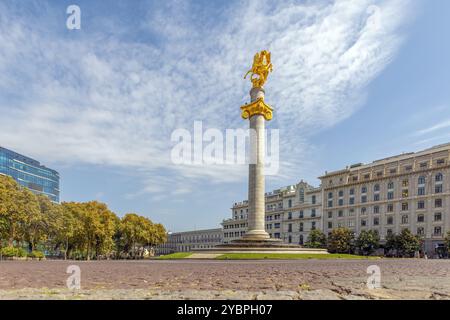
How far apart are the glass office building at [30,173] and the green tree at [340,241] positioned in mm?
86841

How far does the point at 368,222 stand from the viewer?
8800 cm

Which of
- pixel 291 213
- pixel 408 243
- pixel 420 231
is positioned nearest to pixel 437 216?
pixel 420 231

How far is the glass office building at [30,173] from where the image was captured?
99.7 meters

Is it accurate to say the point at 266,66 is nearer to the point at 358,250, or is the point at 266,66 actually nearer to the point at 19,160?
the point at 358,250

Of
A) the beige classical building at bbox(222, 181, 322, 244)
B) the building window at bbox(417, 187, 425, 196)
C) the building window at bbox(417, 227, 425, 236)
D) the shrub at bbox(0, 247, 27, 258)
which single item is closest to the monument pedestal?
the shrub at bbox(0, 247, 27, 258)

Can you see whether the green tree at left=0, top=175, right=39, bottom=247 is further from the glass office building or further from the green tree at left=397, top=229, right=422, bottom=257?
the green tree at left=397, top=229, right=422, bottom=257

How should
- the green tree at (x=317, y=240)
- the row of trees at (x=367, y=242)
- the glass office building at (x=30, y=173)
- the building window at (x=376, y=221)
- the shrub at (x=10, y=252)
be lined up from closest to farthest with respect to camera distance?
1. the shrub at (x=10, y=252)
2. the row of trees at (x=367, y=242)
3. the green tree at (x=317, y=240)
4. the building window at (x=376, y=221)
5. the glass office building at (x=30, y=173)

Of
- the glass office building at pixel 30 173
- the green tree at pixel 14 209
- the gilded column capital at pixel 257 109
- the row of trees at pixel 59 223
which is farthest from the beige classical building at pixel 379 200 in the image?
the glass office building at pixel 30 173

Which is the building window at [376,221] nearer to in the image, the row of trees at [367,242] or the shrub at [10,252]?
the row of trees at [367,242]

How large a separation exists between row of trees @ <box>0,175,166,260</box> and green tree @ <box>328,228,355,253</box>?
4280 centimetres

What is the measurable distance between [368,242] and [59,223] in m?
64.0

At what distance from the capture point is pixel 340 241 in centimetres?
7988
